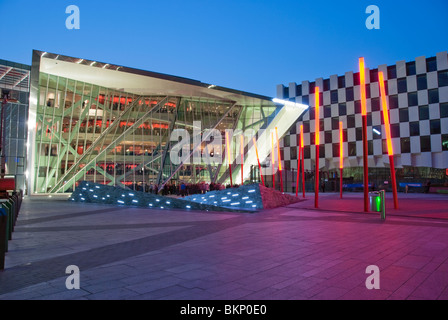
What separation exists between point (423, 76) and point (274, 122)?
16.4m

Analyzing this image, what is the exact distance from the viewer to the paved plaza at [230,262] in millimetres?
3742

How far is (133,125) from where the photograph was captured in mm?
29750

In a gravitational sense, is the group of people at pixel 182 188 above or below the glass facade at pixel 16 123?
below

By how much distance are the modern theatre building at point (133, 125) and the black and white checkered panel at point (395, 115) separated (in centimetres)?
981

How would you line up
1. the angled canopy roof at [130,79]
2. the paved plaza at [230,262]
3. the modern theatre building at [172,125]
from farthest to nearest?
1. the modern theatre building at [172,125]
2. the angled canopy roof at [130,79]
3. the paved plaza at [230,262]

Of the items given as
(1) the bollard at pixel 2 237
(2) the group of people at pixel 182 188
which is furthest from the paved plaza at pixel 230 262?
(2) the group of people at pixel 182 188

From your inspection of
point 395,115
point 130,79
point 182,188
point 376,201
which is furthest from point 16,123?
point 395,115

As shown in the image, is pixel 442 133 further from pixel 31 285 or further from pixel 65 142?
pixel 31 285

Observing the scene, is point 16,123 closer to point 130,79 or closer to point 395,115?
point 130,79

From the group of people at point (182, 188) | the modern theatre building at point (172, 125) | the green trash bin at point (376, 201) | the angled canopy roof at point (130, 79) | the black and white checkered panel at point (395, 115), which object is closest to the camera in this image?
the green trash bin at point (376, 201)

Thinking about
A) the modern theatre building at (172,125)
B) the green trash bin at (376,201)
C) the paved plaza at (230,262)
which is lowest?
the paved plaza at (230,262)

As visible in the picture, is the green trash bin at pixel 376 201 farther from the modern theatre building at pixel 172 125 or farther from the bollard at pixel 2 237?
the modern theatre building at pixel 172 125
